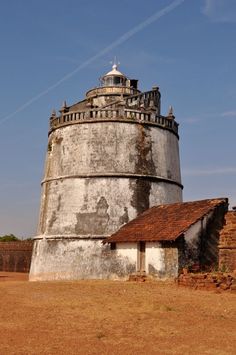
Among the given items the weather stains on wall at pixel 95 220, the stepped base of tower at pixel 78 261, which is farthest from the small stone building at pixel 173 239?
the weather stains on wall at pixel 95 220

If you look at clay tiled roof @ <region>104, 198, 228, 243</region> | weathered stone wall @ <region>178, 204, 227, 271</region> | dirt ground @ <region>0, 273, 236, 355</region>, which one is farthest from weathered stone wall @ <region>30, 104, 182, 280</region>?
dirt ground @ <region>0, 273, 236, 355</region>

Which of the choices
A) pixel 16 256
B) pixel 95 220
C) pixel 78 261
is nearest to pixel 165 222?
pixel 95 220

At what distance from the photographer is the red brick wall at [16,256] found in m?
31.3

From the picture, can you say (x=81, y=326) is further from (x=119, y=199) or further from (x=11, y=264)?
(x=11, y=264)

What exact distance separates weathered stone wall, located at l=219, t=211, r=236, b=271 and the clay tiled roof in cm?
94

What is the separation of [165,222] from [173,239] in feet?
6.55

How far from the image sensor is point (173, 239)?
15.9 meters

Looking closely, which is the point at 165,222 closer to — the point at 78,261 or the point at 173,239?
the point at 173,239

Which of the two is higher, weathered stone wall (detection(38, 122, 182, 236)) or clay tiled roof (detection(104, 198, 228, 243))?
weathered stone wall (detection(38, 122, 182, 236))

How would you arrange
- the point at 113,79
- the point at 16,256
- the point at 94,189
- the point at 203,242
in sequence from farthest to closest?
the point at 16,256 → the point at 113,79 → the point at 94,189 → the point at 203,242

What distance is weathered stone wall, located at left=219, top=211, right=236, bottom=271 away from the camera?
53.4 feet

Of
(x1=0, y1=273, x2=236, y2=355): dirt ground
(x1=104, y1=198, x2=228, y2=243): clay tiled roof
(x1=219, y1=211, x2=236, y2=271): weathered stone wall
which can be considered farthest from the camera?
(x1=104, y1=198, x2=228, y2=243): clay tiled roof

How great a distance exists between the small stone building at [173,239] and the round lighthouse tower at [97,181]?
1.19 metres

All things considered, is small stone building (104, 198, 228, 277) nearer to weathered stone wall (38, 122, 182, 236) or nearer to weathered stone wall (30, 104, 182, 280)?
weathered stone wall (30, 104, 182, 280)
